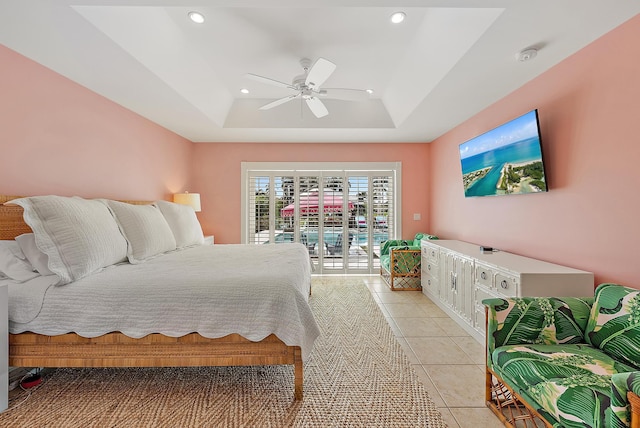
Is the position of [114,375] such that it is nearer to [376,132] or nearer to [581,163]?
[581,163]

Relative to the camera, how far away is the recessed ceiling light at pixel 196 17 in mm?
2268

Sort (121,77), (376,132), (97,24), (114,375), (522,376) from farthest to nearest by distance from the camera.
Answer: (376,132) < (121,77) < (114,375) < (97,24) < (522,376)

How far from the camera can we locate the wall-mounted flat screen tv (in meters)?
2.38

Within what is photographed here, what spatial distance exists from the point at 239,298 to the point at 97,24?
2.05 meters

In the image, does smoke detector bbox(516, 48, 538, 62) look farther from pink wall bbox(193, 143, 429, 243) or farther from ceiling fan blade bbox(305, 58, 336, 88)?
pink wall bbox(193, 143, 429, 243)

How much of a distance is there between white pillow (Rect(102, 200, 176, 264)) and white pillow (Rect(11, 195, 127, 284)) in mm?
251

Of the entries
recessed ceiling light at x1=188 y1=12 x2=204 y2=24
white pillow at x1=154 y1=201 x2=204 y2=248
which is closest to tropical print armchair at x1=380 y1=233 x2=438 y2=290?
white pillow at x1=154 y1=201 x2=204 y2=248

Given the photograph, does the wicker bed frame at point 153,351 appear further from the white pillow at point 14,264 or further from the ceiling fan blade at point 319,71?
the ceiling fan blade at point 319,71

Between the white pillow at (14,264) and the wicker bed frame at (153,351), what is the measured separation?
394 millimetres

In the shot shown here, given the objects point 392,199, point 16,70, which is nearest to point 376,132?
point 392,199

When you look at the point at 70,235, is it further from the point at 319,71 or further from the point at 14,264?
the point at 319,71

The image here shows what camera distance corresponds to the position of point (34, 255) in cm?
184

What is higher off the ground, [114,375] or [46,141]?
[46,141]

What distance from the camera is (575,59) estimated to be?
2148 millimetres
